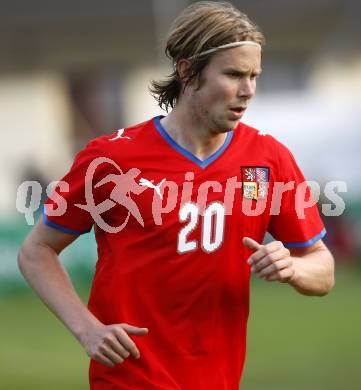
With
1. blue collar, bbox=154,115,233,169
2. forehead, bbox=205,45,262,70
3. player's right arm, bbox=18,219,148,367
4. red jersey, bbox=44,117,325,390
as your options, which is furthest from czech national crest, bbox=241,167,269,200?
player's right arm, bbox=18,219,148,367

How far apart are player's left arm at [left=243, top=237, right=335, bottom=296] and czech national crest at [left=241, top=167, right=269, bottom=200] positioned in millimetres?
310

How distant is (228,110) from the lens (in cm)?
470

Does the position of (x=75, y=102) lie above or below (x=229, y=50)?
below

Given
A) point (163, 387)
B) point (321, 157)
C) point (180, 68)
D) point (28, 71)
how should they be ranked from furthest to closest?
point (28, 71) < point (321, 157) < point (180, 68) < point (163, 387)

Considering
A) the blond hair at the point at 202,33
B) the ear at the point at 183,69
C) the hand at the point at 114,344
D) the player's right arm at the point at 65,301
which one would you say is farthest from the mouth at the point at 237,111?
the hand at the point at 114,344

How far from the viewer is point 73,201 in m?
4.82

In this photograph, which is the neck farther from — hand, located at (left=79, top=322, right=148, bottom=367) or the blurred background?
the blurred background

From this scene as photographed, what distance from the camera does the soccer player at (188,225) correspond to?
4.65 meters

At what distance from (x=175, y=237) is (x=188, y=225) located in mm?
78

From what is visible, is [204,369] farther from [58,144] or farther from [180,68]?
[58,144]

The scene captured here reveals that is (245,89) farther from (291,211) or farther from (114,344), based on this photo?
(114,344)

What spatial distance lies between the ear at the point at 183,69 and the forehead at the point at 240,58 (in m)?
0.22

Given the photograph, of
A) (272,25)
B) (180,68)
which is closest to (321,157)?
(272,25)

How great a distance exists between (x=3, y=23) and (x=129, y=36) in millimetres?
2961
